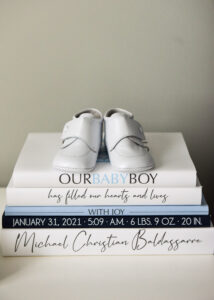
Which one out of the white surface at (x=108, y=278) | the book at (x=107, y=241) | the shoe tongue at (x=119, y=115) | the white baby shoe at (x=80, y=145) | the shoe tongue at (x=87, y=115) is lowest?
the white surface at (x=108, y=278)

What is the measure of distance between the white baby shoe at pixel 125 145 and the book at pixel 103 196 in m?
0.04

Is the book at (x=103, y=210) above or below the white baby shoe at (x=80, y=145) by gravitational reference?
below

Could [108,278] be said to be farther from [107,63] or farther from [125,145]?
[107,63]

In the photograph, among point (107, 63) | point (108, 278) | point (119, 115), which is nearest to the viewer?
point (108, 278)

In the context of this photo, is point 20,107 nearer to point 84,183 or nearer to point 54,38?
point 54,38

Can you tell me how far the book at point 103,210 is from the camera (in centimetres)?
89

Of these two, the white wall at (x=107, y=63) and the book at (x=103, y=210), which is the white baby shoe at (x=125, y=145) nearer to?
the book at (x=103, y=210)

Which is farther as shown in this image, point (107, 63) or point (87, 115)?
point (107, 63)

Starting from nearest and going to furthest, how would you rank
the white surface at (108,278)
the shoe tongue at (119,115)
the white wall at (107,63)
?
the white surface at (108,278), the shoe tongue at (119,115), the white wall at (107,63)

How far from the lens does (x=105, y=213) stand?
0.89 metres

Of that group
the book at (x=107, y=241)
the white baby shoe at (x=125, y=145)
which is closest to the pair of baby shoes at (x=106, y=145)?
the white baby shoe at (x=125, y=145)

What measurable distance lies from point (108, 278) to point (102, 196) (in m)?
0.14

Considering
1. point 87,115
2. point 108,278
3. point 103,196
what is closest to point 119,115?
point 87,115

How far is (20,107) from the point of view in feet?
3.86
